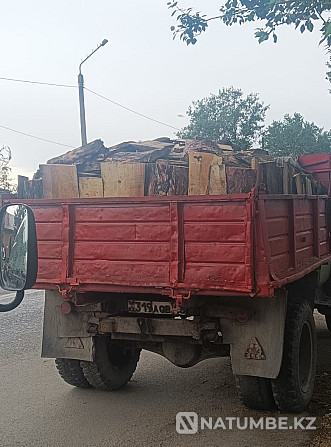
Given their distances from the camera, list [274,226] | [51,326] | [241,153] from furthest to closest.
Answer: [241,153], [51,326], [274,226]

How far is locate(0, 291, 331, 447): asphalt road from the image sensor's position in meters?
4.22

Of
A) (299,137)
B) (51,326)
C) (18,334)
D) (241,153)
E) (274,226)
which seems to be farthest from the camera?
(299,137)

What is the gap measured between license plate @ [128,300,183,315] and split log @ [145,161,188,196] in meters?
0.86

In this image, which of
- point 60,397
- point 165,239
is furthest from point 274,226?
point 60,397

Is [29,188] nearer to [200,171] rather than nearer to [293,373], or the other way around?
[200,171]

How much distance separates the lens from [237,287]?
12.9 ft

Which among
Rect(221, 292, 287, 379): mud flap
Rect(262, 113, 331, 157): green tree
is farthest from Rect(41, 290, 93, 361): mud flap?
Rect(262, 113, 331, 157): green tree

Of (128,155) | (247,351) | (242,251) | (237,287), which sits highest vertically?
(128,155)

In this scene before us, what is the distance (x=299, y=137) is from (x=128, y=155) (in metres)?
22.3

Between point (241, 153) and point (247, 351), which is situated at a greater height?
point (241, 153)

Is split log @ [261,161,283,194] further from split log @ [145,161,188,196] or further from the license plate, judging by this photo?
the license plate

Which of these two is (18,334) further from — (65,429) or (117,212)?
(117,212)

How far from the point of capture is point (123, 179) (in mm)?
4555

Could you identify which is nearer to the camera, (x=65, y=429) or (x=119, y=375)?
(x=65, y=429)
